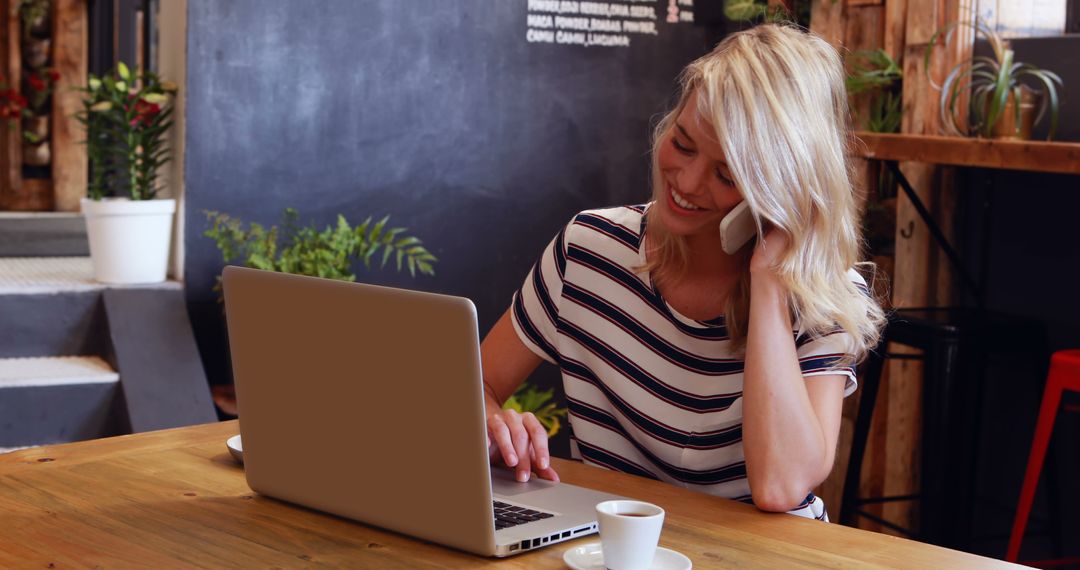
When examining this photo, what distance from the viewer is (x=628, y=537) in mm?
1188

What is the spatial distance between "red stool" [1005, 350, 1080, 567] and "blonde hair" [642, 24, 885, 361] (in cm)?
122

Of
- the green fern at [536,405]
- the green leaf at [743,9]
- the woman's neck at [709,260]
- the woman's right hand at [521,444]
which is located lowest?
the green fern at [536,405]

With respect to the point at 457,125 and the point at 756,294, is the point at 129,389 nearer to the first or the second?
the point at 457,125

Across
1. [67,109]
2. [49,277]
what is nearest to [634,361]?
[49,277]

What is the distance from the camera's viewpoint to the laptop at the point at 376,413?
48.3 inches

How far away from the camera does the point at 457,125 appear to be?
409 centimetres

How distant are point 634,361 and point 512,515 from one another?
516 mm

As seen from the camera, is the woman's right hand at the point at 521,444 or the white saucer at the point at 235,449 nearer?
the woman's right hand at the point at 521,444

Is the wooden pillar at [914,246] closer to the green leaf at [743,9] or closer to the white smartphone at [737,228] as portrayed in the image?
the green leaf at [743,9]

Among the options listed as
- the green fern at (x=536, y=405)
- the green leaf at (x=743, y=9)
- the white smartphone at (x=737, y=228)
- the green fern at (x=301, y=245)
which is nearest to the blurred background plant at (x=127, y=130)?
the green fern at (x=301, y=245)

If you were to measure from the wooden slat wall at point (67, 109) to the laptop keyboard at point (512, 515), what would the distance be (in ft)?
16.2

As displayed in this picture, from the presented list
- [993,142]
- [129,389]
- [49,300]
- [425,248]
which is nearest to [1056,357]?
[993,142]

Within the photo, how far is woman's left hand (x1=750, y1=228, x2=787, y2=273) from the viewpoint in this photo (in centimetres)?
169

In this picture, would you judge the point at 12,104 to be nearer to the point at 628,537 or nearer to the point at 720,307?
the point at 720,307
